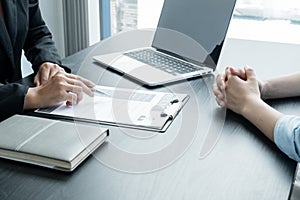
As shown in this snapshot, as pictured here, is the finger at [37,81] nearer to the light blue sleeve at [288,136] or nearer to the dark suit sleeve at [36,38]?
the dark suit sleeve at [36,38]

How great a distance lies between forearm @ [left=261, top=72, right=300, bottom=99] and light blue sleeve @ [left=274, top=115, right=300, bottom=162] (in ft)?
0.80

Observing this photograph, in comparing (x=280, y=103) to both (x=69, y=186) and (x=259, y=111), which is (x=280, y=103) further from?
(x=69, y=186)

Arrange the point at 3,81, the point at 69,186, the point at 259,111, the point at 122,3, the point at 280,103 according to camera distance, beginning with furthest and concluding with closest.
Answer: the point at 122,3
the point at 3,81
the point at 280,103
the point at 259,111
the point at 69,186

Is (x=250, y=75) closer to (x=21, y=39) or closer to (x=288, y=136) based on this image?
(x=288, y=136)

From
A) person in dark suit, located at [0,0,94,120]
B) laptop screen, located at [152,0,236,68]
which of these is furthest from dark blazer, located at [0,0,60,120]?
laptop screen, located at [152,0,236,68]

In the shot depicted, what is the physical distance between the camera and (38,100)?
1.07 meters

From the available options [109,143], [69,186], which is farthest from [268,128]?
[69,186]

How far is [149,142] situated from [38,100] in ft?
1.12

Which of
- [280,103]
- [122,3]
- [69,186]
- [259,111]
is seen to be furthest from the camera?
[122,3]

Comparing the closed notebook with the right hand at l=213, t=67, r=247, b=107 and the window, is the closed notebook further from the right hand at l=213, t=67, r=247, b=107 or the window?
the window

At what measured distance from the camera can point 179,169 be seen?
0.83 meters

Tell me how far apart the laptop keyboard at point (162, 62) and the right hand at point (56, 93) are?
0.35 meters

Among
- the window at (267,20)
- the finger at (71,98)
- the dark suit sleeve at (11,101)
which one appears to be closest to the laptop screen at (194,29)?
the finger at (71,98)

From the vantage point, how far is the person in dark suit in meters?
1.08
